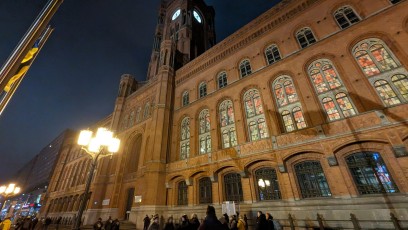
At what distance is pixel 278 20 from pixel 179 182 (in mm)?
18142

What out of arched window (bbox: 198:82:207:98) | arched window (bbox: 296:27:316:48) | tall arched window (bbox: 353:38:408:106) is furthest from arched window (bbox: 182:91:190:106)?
tall arched window (bbox: 353:38:408:106)

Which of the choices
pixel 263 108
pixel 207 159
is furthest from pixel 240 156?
pixel 263 108

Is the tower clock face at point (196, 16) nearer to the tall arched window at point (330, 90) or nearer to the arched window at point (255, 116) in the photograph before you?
the arched window at point (255, 116)

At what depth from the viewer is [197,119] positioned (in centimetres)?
1948

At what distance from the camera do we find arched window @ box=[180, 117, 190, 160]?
1859 cm

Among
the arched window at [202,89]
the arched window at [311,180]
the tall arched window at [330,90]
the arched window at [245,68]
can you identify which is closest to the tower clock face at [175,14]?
the arched window at [202,89]

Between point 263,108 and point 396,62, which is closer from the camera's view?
point 396,62

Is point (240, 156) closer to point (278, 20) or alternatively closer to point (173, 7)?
point (278, 20)

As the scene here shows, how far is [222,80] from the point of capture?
1959cm

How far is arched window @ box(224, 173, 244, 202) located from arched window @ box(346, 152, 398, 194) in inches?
276

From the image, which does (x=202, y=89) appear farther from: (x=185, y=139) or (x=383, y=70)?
(x=383, y=70)

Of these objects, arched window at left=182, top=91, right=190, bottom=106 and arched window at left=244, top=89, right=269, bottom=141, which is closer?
arched window at left=244, top=89, right=269, bottom=141

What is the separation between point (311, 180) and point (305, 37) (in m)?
11.5

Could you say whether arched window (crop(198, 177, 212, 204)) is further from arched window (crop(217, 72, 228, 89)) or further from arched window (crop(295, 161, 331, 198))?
arched window (crop(217, 72, 228, 89))
